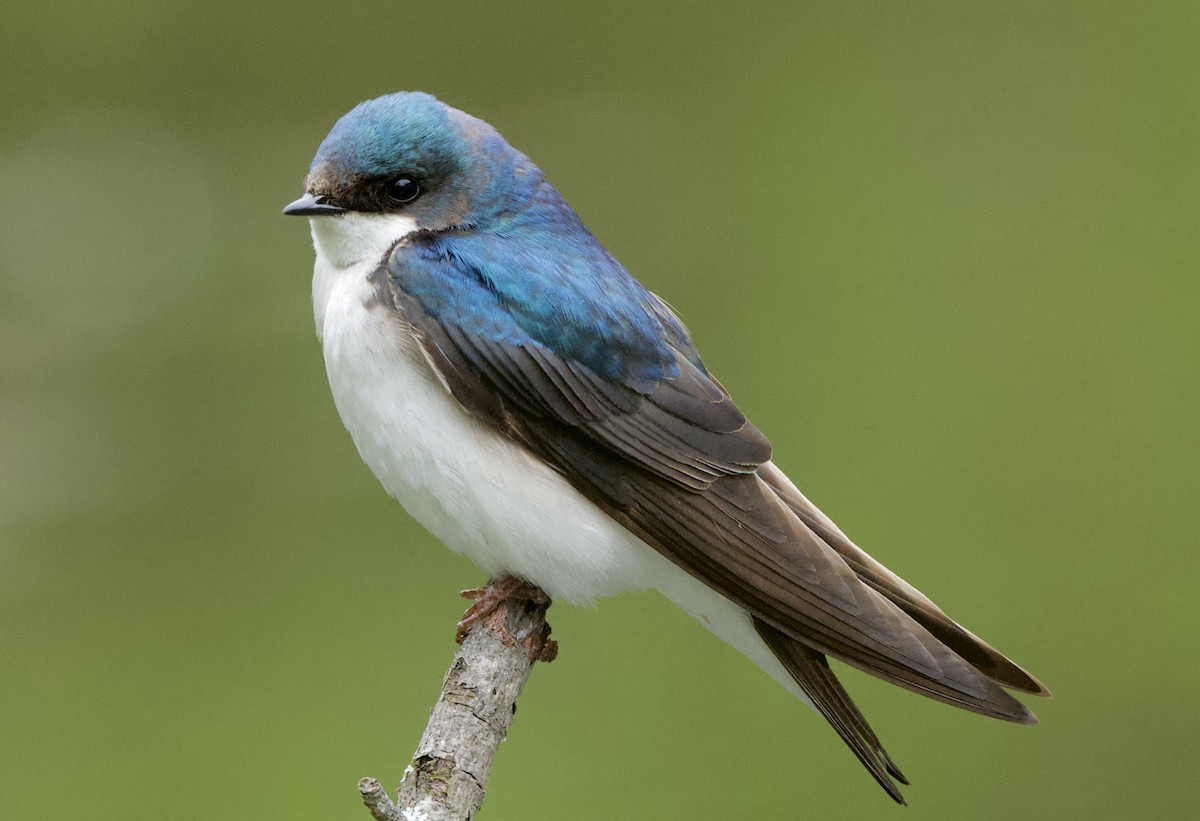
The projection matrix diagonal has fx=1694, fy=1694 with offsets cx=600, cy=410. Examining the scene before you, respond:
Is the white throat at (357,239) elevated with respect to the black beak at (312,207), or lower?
lower

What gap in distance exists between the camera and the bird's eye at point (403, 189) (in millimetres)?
2396

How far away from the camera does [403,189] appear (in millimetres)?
2404

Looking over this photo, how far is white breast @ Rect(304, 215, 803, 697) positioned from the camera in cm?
228

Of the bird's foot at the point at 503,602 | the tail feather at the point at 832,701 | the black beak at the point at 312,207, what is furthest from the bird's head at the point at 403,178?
the tail feather at the point at 832,701

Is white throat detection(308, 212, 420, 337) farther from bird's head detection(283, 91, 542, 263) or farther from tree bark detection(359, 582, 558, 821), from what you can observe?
tree bark detection(359, 582, 558, 821)

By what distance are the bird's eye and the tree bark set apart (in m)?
0.59

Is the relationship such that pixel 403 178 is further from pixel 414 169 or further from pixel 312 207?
pixel 312 207

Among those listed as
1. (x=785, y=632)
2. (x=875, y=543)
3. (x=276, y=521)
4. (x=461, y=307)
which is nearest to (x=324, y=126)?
(x=276, y=521)

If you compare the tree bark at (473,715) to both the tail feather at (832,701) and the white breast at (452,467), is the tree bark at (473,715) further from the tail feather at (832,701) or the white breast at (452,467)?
the tail feather at (832,701)

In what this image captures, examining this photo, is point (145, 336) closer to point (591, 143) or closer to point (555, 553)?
point (591, 143)

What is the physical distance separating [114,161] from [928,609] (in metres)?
2.89

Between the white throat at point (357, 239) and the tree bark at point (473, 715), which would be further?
the white throat at point (357, 239)

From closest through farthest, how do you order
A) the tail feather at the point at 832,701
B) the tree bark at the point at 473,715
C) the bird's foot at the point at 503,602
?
the tree bark at the point at 473,715
the tail feather at the point at 832,701
the bird's foot at the point at 503,602

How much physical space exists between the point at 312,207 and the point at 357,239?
0.08m
